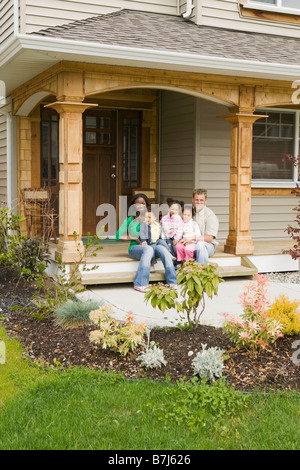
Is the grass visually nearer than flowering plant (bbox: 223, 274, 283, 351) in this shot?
Yes

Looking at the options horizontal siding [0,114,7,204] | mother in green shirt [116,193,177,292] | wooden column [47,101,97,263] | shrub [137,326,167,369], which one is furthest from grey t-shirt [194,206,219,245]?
horizontal siding [0,114,7,204]

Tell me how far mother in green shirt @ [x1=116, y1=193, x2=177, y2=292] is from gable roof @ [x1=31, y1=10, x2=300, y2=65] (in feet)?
6.64

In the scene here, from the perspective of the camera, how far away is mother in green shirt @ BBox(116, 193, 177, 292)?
24.2 feet

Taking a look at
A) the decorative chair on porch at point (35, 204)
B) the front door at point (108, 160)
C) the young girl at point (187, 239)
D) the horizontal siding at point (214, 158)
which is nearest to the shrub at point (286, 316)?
the young girl at point (187, 239)

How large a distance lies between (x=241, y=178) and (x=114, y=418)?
17.9 ft

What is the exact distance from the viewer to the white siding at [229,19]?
959cm

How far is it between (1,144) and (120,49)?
4951mm

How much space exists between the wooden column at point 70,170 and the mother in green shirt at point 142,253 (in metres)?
0.66

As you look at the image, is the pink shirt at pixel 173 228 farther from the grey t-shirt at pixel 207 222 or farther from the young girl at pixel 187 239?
the grey t-shirt at pixel 207 222

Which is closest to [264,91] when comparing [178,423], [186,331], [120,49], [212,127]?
[212,127]

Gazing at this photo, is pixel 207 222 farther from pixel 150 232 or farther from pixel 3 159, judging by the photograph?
pixel 3 159

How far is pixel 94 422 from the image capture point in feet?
11.6

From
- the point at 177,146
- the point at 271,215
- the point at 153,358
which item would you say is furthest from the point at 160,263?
the point at 153,358

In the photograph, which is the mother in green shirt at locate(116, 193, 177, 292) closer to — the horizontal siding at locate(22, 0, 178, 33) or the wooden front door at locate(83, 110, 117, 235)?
the wooden front door at locate(83, 110, 117, 235)
